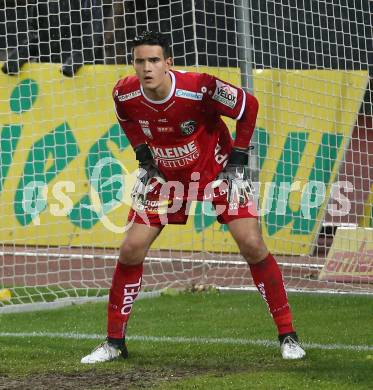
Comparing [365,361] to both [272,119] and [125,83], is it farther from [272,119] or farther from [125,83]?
[272,119]

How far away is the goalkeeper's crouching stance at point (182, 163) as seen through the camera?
6.37m

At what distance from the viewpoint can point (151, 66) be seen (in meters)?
6.28

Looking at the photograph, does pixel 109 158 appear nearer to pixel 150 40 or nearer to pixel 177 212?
pixel 177 212

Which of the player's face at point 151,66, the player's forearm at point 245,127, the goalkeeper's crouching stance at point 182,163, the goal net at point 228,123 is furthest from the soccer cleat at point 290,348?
the goal net at point 228,123

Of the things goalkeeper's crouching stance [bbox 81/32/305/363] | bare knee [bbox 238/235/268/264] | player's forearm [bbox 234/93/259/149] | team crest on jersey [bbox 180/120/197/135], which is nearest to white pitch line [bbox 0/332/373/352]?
goalkeeper's crouching stance [bbox 81/32/305/363]

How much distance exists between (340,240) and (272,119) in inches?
52.3

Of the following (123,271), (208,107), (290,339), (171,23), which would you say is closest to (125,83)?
(208,107)

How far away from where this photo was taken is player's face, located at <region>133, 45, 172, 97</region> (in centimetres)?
627

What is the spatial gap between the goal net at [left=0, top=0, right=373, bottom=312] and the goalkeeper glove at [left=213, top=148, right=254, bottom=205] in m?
3.55

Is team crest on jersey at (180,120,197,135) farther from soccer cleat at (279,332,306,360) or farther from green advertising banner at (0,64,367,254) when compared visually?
green advertising banner at (0,64,367,254)

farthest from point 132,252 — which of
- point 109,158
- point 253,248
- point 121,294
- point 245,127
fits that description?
point 109,158

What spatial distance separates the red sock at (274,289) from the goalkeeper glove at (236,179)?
1.26 ft

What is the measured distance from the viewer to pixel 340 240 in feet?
34.2

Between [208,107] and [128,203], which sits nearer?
[208,107]
